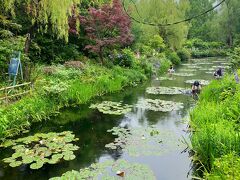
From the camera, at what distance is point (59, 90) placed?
12.3 metres

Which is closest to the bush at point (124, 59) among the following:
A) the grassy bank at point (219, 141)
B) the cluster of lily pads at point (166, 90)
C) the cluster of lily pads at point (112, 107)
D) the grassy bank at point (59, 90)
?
the grassy bank at point (59, 90)

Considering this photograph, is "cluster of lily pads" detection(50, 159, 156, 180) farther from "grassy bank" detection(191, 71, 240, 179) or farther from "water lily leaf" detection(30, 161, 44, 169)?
"grassy bank" detection(191, 71, 240, 179)

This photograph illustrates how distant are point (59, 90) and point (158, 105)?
442 centimetres

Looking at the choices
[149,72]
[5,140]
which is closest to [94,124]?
[5,140]

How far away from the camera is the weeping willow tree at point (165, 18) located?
121ft

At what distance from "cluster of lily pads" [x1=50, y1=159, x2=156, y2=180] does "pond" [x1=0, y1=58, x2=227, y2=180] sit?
233 millimetres

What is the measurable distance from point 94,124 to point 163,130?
244 cm

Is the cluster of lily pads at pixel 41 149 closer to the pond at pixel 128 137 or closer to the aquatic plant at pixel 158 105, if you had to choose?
the pond at pixel 128 137

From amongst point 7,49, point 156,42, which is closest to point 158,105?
point 7,49

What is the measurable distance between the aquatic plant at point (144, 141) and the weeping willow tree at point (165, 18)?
2729 cm

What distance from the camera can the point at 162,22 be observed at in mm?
37562

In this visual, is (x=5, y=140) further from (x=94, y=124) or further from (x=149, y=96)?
(x=149, y=96)

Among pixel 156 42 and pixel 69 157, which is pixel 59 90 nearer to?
pixel 69 157

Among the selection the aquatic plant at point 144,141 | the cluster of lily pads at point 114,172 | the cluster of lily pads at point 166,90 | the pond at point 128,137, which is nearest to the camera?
the cluster of lily pads at point 114,172
